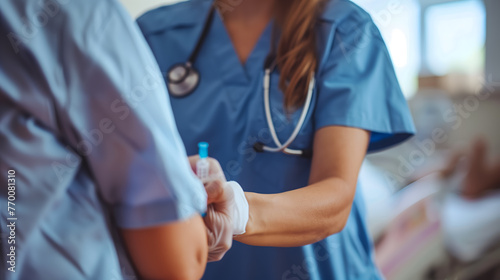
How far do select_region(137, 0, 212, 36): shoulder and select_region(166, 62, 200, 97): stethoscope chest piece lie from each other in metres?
0.13

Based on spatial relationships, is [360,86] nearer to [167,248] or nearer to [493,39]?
[167,248]

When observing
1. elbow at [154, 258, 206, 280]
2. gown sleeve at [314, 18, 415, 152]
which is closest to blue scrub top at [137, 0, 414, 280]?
gown sleeve at [314, 18, 415, 152]

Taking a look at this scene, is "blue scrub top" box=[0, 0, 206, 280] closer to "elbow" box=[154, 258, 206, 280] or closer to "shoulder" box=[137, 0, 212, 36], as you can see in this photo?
"elbow" box=[154, 258, 206, 280]

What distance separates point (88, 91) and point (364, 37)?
50 centimetres

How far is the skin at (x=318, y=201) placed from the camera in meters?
0.55

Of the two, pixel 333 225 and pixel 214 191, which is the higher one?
pixel 214 191

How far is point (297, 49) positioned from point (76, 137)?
0.43m

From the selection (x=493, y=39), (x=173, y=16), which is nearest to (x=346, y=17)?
(x=173, y=16)

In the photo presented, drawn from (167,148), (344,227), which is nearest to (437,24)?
(344,227)

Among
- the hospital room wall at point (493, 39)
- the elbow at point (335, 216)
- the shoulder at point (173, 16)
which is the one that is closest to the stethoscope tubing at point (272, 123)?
the elbow at point (335, 216)

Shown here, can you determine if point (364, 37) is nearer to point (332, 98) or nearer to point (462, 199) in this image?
point (332, 98)

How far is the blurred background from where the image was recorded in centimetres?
121

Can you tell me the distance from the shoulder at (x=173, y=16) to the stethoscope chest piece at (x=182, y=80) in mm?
127

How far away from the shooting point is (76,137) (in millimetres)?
330
